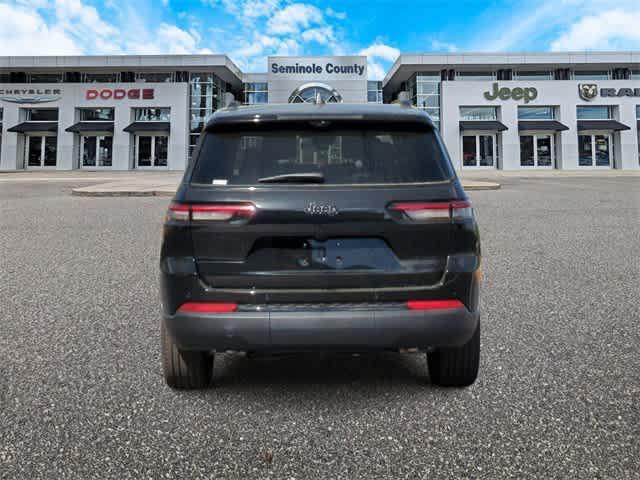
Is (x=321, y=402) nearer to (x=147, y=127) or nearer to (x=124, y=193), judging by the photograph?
(x=124, y=193)

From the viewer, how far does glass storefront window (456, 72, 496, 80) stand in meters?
42.0

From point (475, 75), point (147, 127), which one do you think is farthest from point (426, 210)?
point (475, 75)

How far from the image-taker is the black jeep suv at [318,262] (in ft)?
7.13

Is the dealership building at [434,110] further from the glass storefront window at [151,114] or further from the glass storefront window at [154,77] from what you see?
the glass storefront window at [154,77]

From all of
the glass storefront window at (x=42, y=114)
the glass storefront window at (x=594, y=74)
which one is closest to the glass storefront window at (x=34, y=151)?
the glass storefront window at (x=42, y=114)

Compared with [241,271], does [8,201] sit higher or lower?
higher

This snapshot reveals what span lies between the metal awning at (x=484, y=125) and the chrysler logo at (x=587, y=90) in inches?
321

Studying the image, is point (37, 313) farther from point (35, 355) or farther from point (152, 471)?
point (152, 471)

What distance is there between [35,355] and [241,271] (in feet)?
6.61

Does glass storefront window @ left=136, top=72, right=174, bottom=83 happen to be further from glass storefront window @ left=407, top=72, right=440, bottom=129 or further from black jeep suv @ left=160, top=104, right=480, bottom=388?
black jeep suv @ left=160, top=104, right=480, bottom=388

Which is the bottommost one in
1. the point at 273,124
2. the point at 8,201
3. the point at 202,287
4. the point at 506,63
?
the point at 202,287

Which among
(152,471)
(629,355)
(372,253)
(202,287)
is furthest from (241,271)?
(629,355)

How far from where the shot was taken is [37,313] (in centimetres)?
404

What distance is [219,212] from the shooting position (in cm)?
A: 219
